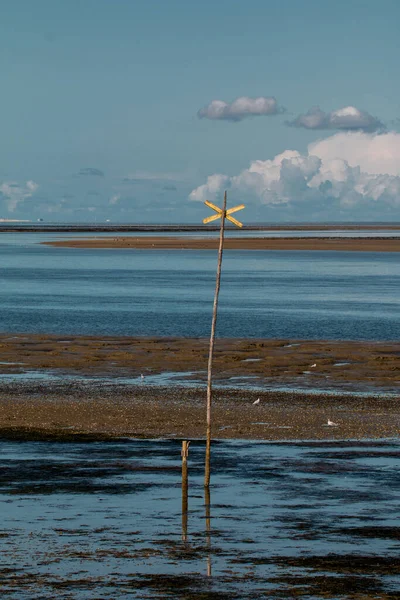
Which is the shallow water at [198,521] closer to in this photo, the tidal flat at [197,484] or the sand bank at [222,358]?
the tidal flat at [197,484]

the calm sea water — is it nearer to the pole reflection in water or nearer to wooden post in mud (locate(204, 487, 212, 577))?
the pole reflection in water

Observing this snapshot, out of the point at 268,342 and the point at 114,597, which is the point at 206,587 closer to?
the point at 114,597

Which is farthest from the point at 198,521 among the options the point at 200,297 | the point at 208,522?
the point at 200,297

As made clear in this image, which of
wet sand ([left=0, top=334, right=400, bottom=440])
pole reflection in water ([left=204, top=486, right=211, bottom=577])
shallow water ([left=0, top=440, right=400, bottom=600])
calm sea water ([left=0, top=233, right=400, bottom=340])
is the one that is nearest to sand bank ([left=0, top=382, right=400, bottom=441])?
wet sand ([left=0, top=334, right=400, bottom=440])

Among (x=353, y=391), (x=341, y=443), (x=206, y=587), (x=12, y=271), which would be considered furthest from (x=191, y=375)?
(x=12, y=271)

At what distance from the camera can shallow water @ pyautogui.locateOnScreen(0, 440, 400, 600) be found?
17672 millimetres

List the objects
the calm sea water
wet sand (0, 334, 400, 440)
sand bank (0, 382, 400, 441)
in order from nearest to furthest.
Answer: sand bank (0, 382, 400, 441), wet sand (0, 334, 400, 440), the calm sea water

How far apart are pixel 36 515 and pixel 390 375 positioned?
23937 millimetres

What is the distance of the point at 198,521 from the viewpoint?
2166 centimetres

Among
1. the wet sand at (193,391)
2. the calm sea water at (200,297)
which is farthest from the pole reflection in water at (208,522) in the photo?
the calm sea water at (200,297)

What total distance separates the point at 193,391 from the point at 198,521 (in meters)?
17.3

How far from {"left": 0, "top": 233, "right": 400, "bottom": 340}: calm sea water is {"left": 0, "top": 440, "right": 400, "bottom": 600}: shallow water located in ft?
96.7

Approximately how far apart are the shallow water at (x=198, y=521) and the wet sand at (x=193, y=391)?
2288 millimetres

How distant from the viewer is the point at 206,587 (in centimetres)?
1738
